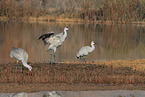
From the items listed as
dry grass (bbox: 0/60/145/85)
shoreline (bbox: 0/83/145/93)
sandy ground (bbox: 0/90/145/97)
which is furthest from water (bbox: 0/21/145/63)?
sandy ground (bbox: 0/90/145/97)

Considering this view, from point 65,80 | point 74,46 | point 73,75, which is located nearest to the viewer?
point 65,80

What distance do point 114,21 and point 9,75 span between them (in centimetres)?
3837

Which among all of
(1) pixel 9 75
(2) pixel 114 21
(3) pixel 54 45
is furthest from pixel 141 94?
(2) pixel 114 21

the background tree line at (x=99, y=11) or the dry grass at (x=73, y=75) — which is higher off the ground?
the background tree line at (x=99, y=11)

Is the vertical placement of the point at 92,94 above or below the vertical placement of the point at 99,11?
below

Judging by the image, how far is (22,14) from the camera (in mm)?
48875

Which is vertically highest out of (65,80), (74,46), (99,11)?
(99,11)

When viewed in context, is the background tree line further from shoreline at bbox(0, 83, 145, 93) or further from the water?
shoreline at bbox(0, 83, 145, 93)

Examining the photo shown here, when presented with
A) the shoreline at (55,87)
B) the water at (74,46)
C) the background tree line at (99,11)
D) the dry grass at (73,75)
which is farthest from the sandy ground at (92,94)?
the background tree line at (99,11)

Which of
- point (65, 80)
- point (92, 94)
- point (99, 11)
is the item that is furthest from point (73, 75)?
point (99, 11)

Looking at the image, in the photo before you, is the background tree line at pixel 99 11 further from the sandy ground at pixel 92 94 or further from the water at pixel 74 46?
the sandy ground at pixel 92 94

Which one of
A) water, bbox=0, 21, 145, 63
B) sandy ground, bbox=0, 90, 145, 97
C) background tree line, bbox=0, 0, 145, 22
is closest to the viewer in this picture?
sandy ground, bbox=0, 90, 145, 97

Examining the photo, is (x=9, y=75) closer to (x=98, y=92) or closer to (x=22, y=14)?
(x=98, y=92)

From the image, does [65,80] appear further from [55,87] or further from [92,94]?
[92,94]
